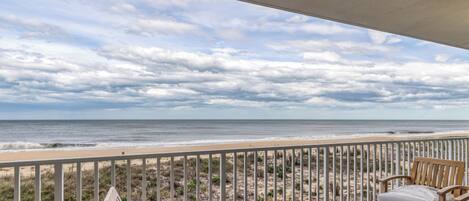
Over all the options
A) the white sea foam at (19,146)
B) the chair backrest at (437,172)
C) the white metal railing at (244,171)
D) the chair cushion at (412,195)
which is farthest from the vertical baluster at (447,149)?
the white sea foam at (19,146)

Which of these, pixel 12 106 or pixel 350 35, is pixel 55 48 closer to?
pixel 12 106

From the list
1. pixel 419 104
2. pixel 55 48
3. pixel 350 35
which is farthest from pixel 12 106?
pixel 419 104

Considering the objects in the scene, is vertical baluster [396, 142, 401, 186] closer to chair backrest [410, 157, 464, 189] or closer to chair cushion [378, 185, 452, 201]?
chair backrest [410, 157, 464, 189]

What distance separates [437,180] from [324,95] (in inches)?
714

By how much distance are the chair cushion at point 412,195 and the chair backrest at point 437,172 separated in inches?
7.9

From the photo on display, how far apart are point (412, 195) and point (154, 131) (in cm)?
1525

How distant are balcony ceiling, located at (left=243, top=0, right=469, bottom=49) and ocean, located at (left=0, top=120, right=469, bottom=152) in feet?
30.4

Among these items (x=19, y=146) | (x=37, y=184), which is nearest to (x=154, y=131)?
(x=19, y=146)

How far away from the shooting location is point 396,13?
321 centimetres

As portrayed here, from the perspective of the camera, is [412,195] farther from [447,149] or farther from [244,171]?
[447,149]

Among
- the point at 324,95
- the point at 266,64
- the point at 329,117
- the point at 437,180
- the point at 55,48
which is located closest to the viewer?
the point at 437,180

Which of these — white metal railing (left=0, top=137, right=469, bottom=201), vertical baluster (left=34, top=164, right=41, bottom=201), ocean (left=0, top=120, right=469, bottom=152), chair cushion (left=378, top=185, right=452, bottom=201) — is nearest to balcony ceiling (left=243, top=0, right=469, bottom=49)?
white metal railing (left=0, top=137, right=469, bottom=201)

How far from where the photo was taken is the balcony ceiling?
2.96 m

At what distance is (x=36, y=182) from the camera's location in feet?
8.11
